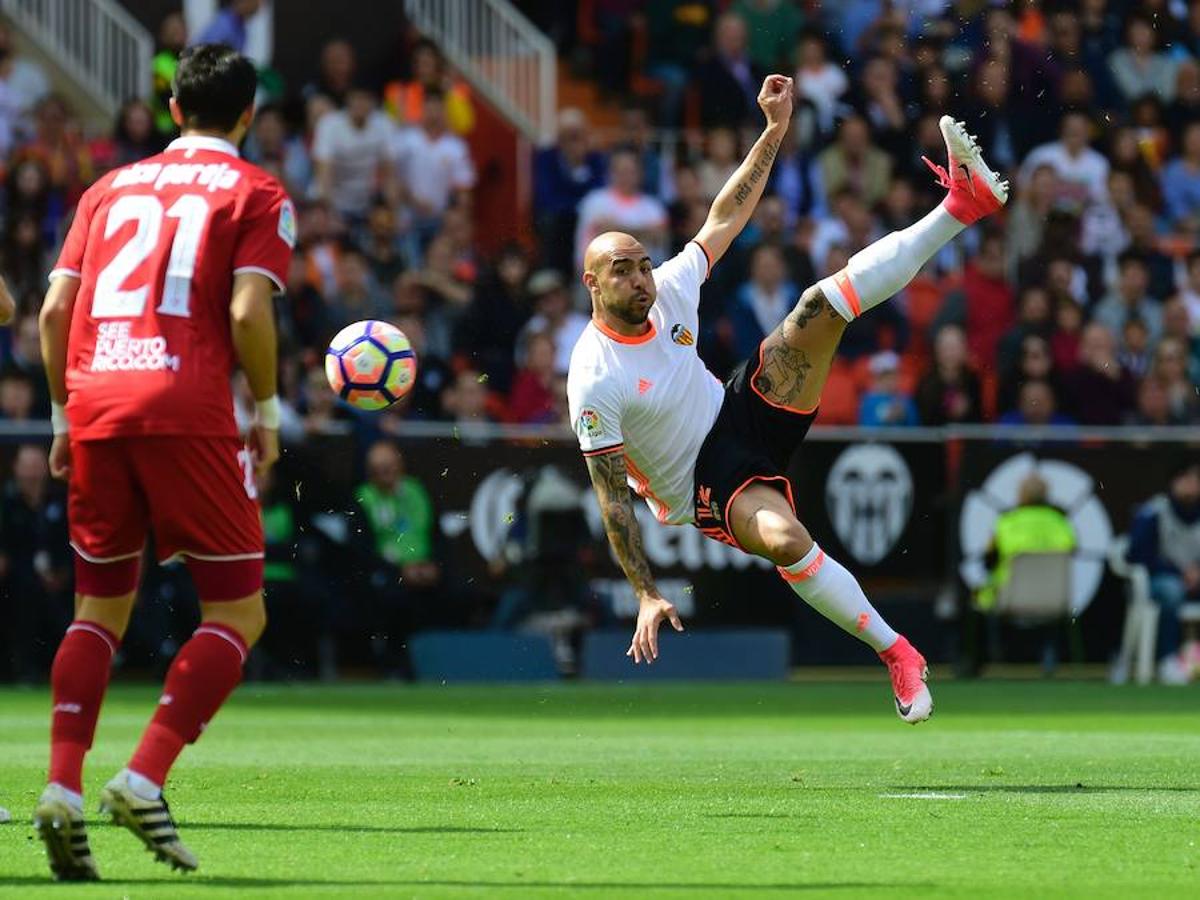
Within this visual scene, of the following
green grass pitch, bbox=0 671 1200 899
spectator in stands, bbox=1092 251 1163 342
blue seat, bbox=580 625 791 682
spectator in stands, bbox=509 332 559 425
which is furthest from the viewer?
spectator in stands, bbox=1092 251 1163 342

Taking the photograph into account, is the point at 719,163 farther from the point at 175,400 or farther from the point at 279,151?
the point at 175,400

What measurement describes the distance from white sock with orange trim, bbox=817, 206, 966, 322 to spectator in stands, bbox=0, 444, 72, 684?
9060 millimetres

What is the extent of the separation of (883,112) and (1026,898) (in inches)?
647

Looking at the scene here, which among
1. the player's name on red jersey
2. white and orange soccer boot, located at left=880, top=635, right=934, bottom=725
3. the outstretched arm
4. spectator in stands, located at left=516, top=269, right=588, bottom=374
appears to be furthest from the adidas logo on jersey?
spectator in stands, located at left=516, top=269, right=588, bottom=374

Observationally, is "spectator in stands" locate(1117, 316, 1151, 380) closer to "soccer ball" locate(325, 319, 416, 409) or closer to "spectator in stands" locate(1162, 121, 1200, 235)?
"spectator in stands" locate(1162, 121, 1200, 235)

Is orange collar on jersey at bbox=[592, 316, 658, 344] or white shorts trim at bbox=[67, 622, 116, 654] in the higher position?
orange collar on jersey at bbox=[592, 316, 658, 344]

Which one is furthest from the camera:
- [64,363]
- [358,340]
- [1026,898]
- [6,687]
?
[6,687]

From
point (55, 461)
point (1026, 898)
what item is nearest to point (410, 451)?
point (55, 461)

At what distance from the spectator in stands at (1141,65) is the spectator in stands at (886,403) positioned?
5.35 metres

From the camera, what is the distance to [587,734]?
534 inches

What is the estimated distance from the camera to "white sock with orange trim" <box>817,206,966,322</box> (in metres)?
10.5

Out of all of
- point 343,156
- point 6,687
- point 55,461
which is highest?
point 343,156

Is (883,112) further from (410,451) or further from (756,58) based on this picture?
(410,451)

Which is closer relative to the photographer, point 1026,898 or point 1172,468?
point 1026,898
